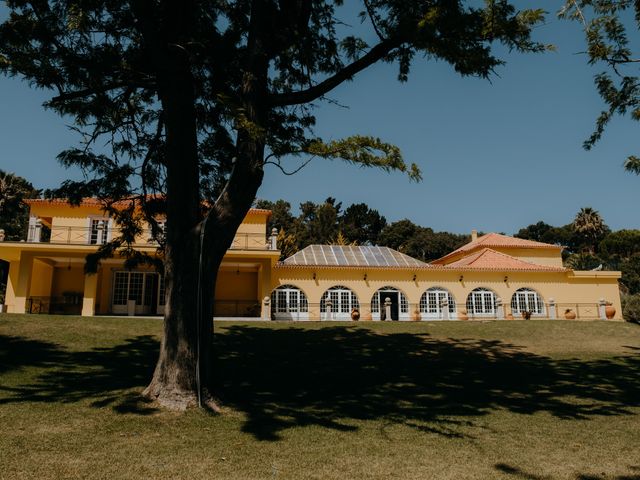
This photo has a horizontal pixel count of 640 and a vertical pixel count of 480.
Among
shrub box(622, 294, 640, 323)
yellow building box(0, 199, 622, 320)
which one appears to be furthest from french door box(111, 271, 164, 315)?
shrub box(622, 294, 640, 323)

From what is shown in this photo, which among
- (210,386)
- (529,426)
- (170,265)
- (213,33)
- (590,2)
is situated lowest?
(529,426)

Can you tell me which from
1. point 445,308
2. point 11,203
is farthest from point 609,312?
point 11,203

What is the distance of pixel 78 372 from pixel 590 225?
56.6 meters

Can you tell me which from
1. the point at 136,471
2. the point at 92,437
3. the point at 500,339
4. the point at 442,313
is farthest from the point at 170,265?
the point at 442,313

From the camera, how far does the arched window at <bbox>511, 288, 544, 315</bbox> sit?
87.1 feet

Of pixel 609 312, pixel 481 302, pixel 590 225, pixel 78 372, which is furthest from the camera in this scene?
pixel 590 225

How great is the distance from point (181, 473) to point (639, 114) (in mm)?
11730

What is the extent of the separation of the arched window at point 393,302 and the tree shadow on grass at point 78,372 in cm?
1409

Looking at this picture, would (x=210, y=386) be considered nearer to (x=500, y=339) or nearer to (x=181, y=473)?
(x=181, y=473)

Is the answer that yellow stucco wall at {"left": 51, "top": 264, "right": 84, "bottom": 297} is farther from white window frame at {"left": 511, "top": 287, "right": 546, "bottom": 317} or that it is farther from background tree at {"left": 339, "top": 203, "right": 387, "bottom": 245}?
background tree at {"left": 339, "top": 203, "right": 387, "bottom": 245}

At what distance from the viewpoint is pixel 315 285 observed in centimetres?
2509

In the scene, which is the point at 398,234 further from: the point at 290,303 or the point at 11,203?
the point at 11,203

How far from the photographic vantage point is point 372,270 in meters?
25.8

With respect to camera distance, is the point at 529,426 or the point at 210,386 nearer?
the point at 529,426
